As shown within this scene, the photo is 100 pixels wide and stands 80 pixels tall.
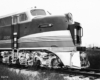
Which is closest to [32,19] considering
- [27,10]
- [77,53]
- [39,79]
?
[27,10]

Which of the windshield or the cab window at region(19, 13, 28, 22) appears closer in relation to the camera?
the cab window at region(19, 13, 28, 22)

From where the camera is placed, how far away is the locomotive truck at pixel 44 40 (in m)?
8.50

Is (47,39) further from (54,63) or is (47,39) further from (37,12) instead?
(37,12)

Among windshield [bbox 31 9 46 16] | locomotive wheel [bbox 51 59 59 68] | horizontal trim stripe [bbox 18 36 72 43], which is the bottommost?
locomotive wheel [bbox 51 59 59 68]

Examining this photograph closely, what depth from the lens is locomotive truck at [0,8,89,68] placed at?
8.50m

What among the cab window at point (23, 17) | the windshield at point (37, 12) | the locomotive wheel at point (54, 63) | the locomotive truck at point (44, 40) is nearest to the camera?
the locomotive truck at point (44, 40)

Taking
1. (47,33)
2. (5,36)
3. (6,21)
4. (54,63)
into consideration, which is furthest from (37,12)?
(54,63)

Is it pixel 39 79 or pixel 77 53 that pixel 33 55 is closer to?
pixel 77 53

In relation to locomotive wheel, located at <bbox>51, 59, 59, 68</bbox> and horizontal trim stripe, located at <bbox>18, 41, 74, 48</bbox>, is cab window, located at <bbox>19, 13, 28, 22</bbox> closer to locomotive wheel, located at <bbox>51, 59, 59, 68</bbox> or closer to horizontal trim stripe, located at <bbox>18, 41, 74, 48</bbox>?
horizontal trim stripe, located at <bbox>18, 41, 74, 48</bbox>

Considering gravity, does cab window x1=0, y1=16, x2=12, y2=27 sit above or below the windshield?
below

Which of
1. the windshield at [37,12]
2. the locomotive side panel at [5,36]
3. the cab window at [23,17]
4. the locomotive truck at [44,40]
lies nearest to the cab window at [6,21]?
the locomotive truck at [44,40]

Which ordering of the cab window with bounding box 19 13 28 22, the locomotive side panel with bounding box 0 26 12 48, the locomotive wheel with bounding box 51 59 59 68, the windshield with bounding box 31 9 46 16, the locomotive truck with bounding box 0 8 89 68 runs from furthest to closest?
the locomotive side panel with bounding box 0 26 12 48
the windshield with bounding box 31 9 46 16
the cab window with bounding box 19 13 28 22
the locomotive wheel with bounding box 51 59 59 68
the locomotive truck with bounding box 0 8 89 68

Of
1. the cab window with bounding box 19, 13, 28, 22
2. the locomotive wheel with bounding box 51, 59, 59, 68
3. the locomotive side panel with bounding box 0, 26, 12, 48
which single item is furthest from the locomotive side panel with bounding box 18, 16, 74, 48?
the locomotive side panel with bounding box 0, 26, 12, 48

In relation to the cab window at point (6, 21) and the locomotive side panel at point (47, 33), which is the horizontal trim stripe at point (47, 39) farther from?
the cab window at point (6, 21)
